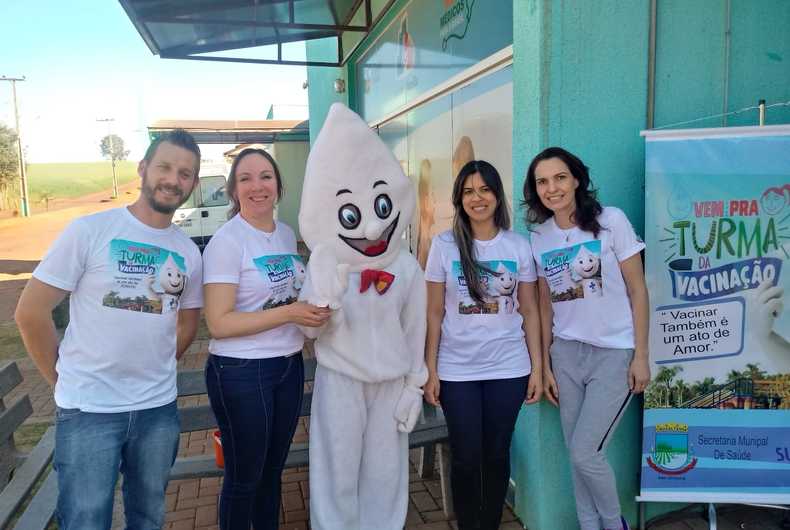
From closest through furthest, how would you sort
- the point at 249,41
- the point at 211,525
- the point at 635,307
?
the point at 635,307 → the point at 211,525 → the point at 249,41

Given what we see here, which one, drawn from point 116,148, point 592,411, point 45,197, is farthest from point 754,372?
point 116,148

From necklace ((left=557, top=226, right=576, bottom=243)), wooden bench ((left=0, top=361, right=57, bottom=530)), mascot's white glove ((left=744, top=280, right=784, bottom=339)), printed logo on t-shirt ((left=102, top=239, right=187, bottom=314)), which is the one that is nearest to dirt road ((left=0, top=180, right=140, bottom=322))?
wooden bench ((left=0, top=361, right=57, bottom=530))

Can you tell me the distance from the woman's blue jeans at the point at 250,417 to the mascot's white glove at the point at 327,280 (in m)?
0.34

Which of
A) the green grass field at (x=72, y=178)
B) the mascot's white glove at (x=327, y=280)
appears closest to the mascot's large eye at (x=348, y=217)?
the mascot's white glove at (x=327, y=280)

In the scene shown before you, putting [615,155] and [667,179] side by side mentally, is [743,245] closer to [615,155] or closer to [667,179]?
[667,179]

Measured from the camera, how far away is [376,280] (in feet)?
8.15

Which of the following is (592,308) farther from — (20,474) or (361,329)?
(20,474)

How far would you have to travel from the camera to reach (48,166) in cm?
7769

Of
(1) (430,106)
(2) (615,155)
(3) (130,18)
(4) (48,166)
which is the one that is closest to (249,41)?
(3) (130,18)

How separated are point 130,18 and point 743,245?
552 cm

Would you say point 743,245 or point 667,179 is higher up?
point 667,179

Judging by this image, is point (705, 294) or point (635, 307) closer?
point (635, 307)

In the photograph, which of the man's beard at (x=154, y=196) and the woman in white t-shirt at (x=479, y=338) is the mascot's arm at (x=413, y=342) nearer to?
the woman in white t-shirt at (x=479, y=338)

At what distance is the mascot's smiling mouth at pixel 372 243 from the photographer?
248 centimetres
